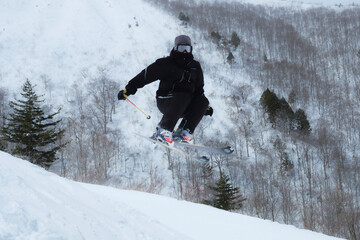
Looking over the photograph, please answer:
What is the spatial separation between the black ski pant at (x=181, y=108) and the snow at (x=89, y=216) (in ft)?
6.00

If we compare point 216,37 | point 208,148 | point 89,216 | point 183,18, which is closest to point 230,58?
point 216,37

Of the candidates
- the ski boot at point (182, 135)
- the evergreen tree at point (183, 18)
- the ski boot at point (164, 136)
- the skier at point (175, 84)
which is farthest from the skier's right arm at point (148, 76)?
the evergreen tree at point (183, 18)

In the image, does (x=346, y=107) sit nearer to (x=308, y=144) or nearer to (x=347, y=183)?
(x=308, y=144)

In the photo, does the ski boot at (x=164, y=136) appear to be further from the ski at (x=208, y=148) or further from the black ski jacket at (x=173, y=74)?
the black ski jacket at (x=173, y=74)

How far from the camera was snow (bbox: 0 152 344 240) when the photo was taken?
2.76 metres

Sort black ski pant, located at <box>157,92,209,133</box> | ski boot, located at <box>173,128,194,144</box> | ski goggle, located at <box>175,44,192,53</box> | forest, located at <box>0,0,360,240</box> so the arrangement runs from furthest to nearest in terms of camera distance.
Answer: forest, located at <box>0,0,360,240</box>, ski boot, located at <box>173,128,194,144</box>, black ski pant, located at <box>157,92,209,133</box>, ski goggle, located at <box>175,44,192,53</box>

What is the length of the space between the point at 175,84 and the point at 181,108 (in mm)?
434

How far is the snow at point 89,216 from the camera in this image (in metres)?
2.76

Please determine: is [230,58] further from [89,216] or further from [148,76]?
[89,216]

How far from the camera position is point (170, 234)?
523cm

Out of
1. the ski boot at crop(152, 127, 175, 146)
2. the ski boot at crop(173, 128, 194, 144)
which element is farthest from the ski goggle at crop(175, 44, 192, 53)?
→ the ski boot at crop(173, 128, 194, 144)

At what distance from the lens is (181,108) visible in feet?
15.6

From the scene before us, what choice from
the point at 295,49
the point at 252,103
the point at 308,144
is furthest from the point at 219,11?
the point at 308,144

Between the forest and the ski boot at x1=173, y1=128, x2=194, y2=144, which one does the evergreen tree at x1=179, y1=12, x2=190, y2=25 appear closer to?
the forest
